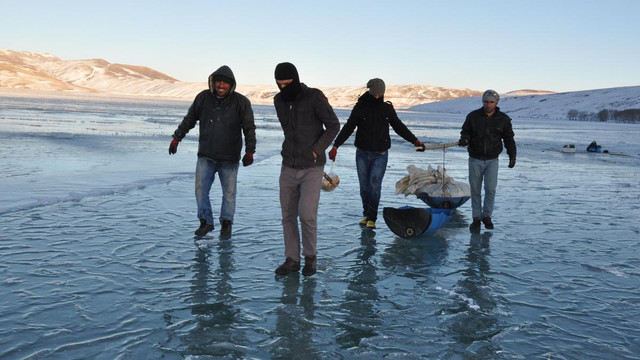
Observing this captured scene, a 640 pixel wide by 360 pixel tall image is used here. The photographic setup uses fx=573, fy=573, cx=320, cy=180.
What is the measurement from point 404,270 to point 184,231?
2.93 m

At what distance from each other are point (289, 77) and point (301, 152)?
2.37ft

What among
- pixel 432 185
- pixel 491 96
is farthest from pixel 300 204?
pixel 432 185

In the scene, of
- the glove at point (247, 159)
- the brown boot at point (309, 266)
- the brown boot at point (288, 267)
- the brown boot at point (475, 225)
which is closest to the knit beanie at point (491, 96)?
the brown boot at point (475, 225)

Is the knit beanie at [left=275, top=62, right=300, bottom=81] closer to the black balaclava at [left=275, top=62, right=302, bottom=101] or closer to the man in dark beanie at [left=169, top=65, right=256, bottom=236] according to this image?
the black balaclava at [left=275, top=62, right=302, bottom=101]

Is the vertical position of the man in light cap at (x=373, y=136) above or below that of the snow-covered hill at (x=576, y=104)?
below

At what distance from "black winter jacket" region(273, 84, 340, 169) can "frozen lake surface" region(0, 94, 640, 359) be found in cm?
115

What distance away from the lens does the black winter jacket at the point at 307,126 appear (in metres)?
5.45

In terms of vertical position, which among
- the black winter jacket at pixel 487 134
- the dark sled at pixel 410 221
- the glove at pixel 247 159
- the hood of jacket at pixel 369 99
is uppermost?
the hood of jacket at pixel 369 99

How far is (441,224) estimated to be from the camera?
7.61m

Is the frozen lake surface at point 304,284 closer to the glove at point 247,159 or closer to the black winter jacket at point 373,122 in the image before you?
the glove at point 247,159

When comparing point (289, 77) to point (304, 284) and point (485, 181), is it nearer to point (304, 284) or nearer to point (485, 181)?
point (304, 284)

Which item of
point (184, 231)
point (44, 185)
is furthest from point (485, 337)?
point (44, 185)

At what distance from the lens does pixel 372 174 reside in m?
7.86

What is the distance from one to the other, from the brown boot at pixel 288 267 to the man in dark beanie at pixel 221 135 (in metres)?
1.56
